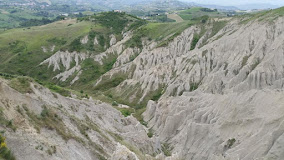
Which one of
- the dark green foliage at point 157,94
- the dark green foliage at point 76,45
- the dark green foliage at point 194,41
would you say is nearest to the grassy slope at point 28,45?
the dark green foliage at point 76,45

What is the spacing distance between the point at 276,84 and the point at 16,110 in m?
32.7

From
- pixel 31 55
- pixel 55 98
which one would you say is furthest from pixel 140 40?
pixel 55 98

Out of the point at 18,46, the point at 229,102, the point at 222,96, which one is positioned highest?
the point at 229,102

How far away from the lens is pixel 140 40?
3789 inches

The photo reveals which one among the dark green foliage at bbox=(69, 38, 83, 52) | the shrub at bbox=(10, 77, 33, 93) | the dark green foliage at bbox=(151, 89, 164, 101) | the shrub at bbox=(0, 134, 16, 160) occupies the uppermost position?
the shrub at bbox=(0, 134, 16, 160)

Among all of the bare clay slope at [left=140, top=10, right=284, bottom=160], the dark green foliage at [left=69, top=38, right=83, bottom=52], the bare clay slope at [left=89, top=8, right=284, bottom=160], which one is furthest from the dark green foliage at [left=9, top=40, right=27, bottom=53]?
the bare clay slope at [left=140, top=10, right=284, bottom=160]

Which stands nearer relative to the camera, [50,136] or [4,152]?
[4,152]

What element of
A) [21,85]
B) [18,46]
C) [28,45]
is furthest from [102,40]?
[21,85]

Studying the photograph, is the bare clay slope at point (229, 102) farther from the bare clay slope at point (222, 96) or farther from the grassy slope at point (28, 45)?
the grassy slope at point (28, 45)

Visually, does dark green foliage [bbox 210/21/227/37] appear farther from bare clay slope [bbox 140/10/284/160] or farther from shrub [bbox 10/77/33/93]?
shrub [bbox 10/77/33/93]

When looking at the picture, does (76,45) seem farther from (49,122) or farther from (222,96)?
(49,122)

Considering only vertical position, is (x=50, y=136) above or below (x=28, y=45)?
above

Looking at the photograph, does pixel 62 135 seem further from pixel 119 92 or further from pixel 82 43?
pixel 82 43

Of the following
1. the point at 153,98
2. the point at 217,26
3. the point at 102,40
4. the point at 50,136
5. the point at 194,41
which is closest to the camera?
the point at 50,136
